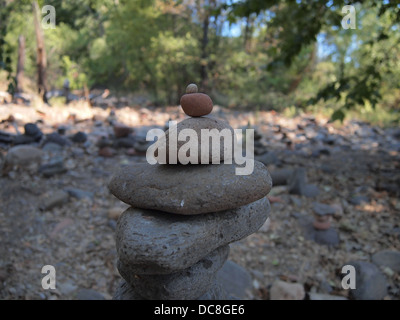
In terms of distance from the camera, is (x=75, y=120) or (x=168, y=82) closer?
(x=75, y=120)

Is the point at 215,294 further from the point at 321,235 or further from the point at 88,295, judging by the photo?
the point at 321,235

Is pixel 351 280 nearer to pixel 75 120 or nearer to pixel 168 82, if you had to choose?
pixel 75 120

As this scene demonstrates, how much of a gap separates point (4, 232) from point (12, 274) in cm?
77

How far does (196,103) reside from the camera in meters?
2.56

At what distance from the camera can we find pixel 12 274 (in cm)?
385

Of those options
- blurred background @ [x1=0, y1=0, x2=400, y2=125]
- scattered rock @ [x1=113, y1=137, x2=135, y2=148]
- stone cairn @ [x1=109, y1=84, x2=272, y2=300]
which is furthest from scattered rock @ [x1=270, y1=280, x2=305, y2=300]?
blurred background @ [x1=0, y1=0, x2=400, y2=125]

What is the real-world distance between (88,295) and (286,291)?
2231 mm

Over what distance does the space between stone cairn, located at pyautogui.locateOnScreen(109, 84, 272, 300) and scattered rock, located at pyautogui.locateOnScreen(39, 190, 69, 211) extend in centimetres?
279

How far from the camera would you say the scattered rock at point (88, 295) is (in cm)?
365

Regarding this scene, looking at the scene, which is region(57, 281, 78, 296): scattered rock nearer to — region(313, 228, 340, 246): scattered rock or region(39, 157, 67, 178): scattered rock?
region(39, 157, 67, 178): scattered rock

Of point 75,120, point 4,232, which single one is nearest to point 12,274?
point 4,232

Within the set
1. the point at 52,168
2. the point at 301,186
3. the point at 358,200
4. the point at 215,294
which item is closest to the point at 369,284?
the point at 215,294

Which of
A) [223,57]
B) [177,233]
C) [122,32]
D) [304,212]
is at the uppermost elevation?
[122,32]

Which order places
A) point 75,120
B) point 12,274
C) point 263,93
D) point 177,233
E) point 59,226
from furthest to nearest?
1. point 263,93
2. point 75,120
3. point 59,226
4. point 12,274
5. point 177,233
